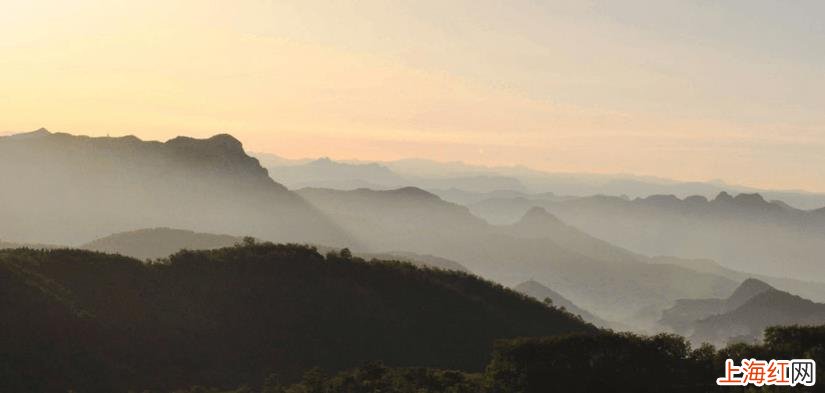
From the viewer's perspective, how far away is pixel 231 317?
10406 centimetres

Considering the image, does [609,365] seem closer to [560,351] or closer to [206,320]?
[560,351]

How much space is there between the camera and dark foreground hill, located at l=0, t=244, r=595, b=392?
78938 millimetres

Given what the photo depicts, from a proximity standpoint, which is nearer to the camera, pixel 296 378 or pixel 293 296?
pixel 296 378

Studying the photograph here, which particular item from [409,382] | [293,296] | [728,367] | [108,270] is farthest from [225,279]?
[728,367]

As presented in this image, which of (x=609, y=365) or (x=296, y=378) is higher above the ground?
(x=609, y=365)

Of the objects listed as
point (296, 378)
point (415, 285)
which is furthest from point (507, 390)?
point (415, 285)

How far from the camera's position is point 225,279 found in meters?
115

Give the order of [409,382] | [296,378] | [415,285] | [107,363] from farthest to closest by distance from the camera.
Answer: [415,285] < [296,378] < [107,363] < [409,382]

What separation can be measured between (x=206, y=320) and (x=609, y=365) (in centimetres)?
6196

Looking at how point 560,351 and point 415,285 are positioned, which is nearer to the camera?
point 560,351

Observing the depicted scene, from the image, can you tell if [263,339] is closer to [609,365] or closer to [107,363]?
[107,363]

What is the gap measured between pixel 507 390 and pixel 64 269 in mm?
71663

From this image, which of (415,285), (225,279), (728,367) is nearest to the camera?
(728,367)

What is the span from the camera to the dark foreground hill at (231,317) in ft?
259
